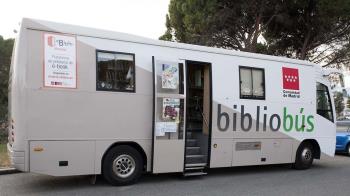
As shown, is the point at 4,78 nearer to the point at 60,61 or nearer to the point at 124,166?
the point at 60,61

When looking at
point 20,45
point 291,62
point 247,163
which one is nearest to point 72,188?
point 20,45

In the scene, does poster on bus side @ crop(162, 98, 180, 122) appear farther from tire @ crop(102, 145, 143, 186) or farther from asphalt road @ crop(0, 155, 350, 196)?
asphalt road @ crop(0, 155, 350, 196)

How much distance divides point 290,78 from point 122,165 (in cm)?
544

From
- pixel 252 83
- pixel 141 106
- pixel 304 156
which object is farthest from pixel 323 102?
pixel 141 106

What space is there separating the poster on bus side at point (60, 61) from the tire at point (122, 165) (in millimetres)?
1589

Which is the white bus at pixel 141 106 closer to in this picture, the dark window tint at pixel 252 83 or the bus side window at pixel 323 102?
the dark window tint at pixel 252 83

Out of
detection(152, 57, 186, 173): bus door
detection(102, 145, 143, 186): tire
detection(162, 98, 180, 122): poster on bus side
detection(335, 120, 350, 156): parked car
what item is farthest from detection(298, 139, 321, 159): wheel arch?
detection(102, 145, 143, 186): tire

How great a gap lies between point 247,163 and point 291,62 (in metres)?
3.12

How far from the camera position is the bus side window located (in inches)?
475

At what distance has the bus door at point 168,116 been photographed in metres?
8.75

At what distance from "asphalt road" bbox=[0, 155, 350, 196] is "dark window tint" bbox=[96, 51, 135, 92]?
2.02 metres

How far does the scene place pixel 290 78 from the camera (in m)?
11.3

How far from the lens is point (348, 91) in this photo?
26.7 metres

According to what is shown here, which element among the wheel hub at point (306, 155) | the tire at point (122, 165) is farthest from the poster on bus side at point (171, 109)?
the wheel hub at point (306, 155)
